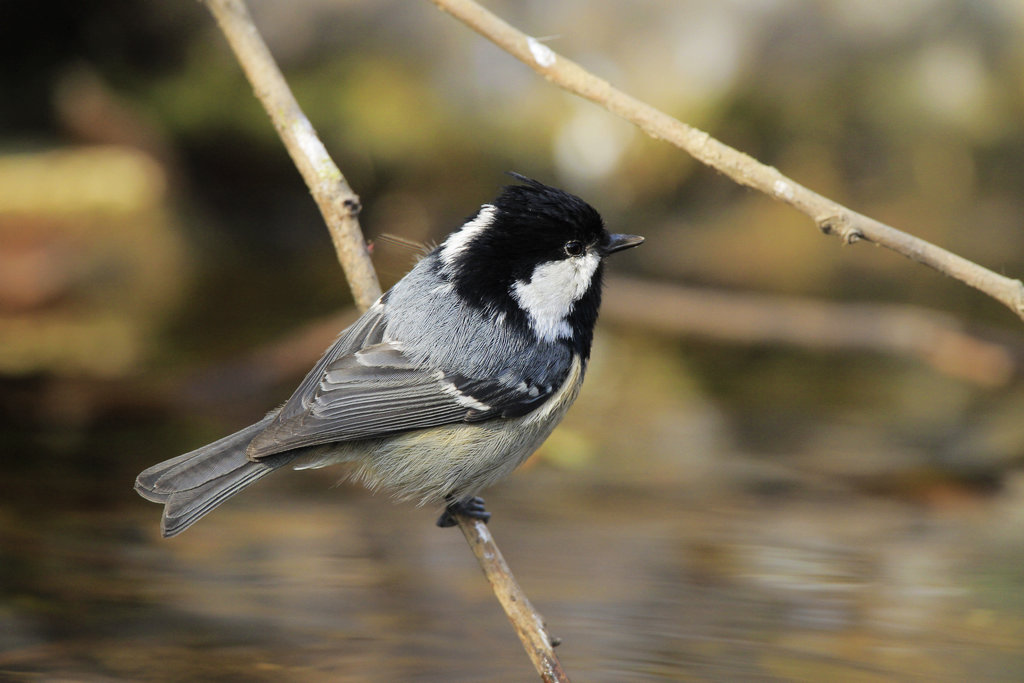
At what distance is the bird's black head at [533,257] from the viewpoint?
9.00 feet

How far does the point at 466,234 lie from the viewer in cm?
284

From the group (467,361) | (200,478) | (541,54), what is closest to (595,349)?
(467,361)

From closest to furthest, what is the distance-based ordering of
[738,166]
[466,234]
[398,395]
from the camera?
[738,166] → [398,395] → [466,234]

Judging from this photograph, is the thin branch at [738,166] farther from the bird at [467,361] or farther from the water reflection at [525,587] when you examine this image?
the water reflection at [525,587]

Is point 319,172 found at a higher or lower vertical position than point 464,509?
higher

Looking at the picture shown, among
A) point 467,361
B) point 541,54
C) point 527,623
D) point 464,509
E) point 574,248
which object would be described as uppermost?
point 541,54

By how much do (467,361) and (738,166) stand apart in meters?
0.79

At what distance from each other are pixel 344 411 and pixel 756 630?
52.0 inches

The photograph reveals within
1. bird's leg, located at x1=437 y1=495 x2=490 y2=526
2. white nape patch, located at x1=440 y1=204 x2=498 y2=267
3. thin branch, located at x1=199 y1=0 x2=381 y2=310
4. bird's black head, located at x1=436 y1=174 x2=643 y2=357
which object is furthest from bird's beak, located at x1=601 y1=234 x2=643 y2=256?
bird's leg, located at x1=437 y1=495 x2=490 y2=526

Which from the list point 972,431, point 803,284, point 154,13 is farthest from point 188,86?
point 972,431

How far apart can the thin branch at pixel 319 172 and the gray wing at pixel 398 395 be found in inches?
10.0

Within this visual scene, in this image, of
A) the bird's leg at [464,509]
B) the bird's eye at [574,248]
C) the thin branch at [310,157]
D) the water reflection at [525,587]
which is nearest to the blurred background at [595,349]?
the water reflection at [525,587]

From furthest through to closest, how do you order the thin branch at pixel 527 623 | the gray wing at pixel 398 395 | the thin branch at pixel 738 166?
the gray wing at pixel 398 395 < the thin branch at pixel 527 623 < the thin branch at pixel 738 166

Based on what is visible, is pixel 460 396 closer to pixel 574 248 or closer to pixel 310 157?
pixel 574 248
